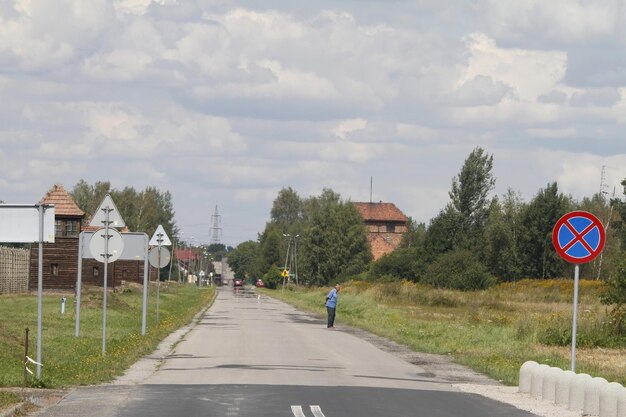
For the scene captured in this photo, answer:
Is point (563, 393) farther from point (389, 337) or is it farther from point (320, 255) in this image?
point (320, 255)

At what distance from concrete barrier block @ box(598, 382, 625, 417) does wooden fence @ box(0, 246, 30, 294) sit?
53.0 meters

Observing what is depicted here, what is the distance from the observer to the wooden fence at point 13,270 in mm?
65000

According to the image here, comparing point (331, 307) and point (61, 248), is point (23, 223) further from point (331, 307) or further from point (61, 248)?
point (61, 248)

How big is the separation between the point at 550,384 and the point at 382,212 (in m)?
174

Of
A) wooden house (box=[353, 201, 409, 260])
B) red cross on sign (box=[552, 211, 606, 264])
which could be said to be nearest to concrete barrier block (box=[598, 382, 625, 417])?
red cross on sign (box=[552, 211, 606, 264])

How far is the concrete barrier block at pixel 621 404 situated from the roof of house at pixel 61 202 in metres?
58.0

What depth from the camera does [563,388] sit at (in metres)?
17.1

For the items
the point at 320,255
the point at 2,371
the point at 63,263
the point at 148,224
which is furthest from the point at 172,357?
the point at 148,224

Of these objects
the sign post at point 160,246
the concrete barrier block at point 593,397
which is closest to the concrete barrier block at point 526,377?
the concrete barrier block at point 593,397

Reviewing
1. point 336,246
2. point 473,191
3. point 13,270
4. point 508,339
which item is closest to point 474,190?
point 473,191

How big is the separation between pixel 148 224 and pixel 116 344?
12878cm

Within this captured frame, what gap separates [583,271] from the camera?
9662 centimetres

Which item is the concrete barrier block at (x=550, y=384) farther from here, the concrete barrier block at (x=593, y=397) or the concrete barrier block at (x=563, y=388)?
the concrete barrier block at (x=593, y=397)

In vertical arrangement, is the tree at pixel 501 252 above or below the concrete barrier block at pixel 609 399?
above
